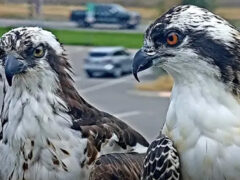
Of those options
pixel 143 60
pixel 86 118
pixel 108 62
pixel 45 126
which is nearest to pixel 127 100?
pixel 108 62

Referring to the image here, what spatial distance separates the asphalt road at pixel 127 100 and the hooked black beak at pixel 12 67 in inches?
440

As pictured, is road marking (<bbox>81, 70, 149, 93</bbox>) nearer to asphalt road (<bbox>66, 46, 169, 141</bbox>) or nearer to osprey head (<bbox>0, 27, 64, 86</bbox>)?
asphalt road (<bbox>66, 46, 169, 141</bbox>)

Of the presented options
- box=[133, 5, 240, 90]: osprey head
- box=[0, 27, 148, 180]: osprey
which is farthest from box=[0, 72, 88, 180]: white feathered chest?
box=[133, 5, 240, 90]: osprey head

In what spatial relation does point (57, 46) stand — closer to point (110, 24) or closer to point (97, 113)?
point (97, 113)

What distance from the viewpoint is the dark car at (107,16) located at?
31922mm

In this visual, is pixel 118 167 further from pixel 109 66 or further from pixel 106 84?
pixel 109 66

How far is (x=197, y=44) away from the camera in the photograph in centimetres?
395

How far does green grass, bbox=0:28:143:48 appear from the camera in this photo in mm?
30492

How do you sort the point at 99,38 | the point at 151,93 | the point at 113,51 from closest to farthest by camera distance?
the point at 151,93 < the point at 113,51 < the point at 99,38

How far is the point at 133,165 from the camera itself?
5031mm

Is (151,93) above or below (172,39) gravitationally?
below

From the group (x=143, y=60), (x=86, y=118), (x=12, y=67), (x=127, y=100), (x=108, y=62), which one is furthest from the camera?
(x=108, y=62)

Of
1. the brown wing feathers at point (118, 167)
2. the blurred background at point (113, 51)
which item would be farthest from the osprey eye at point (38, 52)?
the blurred background at point (113, 51)

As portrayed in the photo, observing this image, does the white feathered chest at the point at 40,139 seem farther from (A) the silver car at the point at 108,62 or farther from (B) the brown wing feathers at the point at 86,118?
(A) the silver car at the point at 108,62
